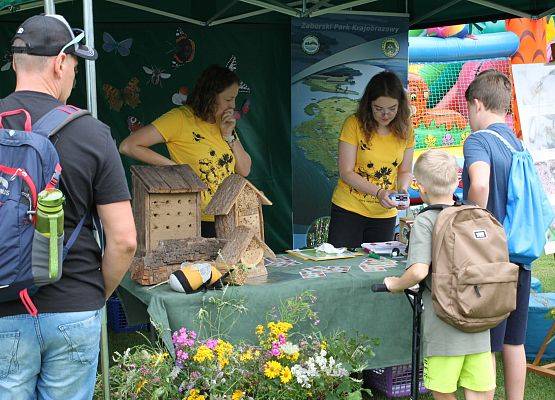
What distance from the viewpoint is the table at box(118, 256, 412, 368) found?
2.77 metres

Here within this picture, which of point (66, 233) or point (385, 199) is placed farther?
point (385, 199)

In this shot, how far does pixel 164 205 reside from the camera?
297cm

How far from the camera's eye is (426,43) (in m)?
9.98

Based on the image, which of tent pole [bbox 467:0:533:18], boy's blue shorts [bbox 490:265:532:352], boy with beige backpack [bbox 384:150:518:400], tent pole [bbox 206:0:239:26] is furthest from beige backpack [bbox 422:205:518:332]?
tent pole [bbox 467:0:533:18]

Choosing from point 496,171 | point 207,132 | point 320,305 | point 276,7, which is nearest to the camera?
point 496,171

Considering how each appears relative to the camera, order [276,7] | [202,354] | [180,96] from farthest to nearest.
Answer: [180,96] → [276,7] → [202,354]

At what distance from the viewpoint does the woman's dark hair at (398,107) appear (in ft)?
13.0

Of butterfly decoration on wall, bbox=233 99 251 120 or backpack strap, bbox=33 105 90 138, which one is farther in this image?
butterfly decoration on wall, bbox=233 99 251 120

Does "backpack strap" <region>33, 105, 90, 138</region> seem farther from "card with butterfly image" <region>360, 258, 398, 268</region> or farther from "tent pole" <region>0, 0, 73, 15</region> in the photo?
"tent pole" <region>0, 0, 73, 15</region>

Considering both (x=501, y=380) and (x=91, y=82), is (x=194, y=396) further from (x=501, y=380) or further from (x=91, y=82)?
(x=501, y=380)

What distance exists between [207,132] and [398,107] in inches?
43.3

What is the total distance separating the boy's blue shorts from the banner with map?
8.54 feet

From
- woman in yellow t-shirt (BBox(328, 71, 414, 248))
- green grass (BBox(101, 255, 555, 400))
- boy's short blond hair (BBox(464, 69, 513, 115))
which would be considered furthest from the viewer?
woman in yellow t-shirt (BBox(328, 71, 414, 248))

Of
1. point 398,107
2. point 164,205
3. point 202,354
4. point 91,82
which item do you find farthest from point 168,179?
point 398,107
